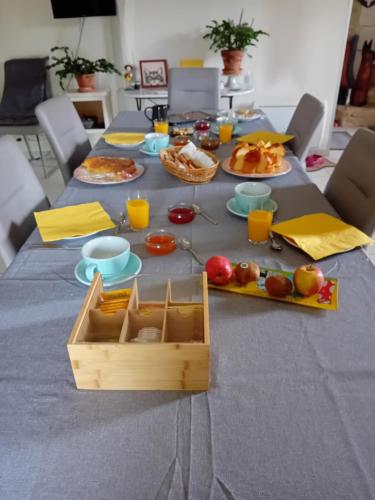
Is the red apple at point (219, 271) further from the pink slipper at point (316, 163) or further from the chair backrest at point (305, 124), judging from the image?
the pink slipper at point (316, 163)

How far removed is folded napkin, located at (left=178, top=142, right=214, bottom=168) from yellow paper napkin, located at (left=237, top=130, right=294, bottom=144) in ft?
1.37

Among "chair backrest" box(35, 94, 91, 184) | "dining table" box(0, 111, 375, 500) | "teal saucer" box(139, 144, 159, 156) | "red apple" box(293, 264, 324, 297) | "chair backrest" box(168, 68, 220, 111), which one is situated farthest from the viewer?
"chair backrest" box(168, 68, 220, 111)

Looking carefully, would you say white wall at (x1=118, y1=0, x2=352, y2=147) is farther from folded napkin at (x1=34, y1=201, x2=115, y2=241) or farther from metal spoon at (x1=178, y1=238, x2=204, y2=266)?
metal spoon at (x1=178, y1=238, x2=204, y2=266)

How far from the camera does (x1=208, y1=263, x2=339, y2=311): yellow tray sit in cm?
84

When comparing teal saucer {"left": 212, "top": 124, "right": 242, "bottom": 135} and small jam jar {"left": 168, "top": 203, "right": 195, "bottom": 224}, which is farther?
teal saucer {"left": 212, "top": 124, "right": 242, "bottom": 135}

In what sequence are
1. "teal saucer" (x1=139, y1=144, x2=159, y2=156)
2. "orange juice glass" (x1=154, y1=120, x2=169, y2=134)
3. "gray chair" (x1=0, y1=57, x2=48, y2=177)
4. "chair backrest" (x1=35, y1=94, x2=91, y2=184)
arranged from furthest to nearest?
"gray chair" (x1=0, y1=57, x2=48, y2=177) → "orange juice glass" (x1=154, y1=120, x2=169, y2=134) → "chair backrest" (x1=35, y1=94, x2=91, y2=184) → "teal saucer" (x1=139, y1=144, x2=159, y2=156)

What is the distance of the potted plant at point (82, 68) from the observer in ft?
11.0

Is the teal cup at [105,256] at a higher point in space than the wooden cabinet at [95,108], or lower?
higher

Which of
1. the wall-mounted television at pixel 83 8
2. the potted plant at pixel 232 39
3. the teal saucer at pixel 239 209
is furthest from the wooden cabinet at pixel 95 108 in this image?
the teal saucer at pixel 239 209

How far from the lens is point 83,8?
3.28 m

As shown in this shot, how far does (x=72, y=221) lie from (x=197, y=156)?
1.82 feet

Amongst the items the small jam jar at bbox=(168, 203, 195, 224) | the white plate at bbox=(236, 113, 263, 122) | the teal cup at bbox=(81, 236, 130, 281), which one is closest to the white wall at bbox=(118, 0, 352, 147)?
the white plate at bbox=(236, 113, 263, 122)

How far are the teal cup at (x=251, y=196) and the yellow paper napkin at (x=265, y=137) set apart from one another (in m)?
0.60

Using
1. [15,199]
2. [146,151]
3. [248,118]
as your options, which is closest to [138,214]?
[15,199]
